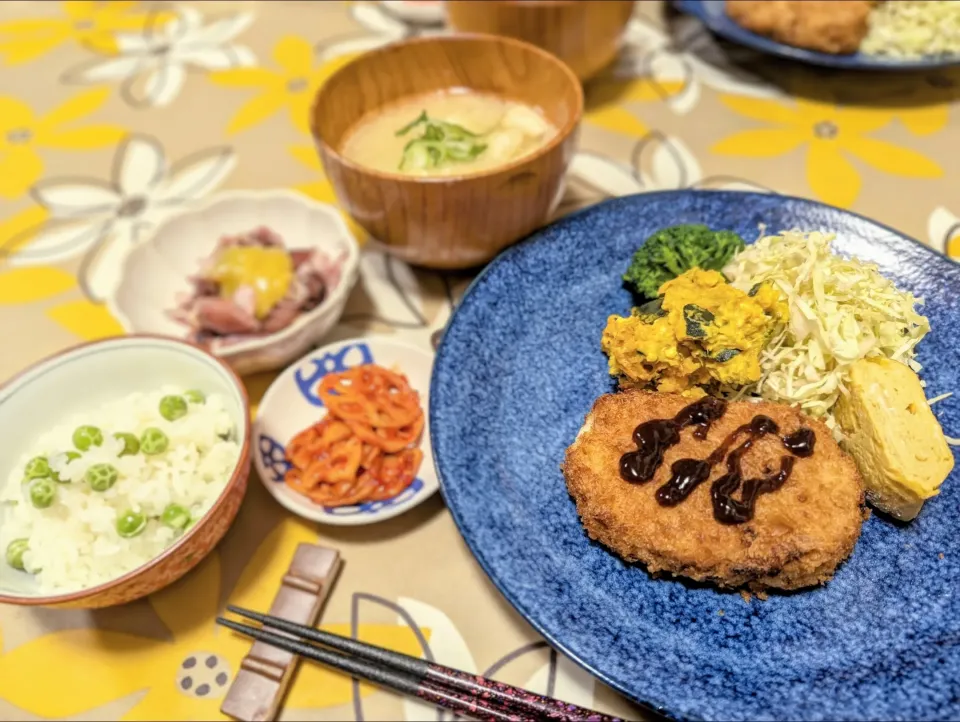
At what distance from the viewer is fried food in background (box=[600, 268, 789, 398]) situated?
1824 millimetres

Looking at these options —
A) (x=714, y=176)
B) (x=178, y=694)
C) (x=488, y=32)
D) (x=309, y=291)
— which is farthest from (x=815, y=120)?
(x=178, y=694)

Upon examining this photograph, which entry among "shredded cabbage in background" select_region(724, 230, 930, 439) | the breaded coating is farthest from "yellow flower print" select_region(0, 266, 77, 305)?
the breaded coating

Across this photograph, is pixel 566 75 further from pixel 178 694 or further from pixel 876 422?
pixel 178 694

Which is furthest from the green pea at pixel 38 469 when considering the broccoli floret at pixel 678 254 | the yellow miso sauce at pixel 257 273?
the broccoli floret at pixel 678 254

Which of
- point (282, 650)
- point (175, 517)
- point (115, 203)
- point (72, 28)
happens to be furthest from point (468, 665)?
point (72, 28)

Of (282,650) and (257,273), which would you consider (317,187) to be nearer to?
(257,273)

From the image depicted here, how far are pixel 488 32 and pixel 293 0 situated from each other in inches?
74.3

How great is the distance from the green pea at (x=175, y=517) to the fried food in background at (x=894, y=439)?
67.8 inches

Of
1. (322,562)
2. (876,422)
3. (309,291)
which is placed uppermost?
(876,422)

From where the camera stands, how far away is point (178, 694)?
67.3 inches

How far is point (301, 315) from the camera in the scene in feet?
7.56

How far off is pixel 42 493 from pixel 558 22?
235 centimetres

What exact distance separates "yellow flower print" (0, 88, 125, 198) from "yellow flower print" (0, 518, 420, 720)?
2190mm

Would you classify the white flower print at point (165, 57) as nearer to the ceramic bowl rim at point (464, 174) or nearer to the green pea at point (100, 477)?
the ceramic bowl rim at point (464, 174)
